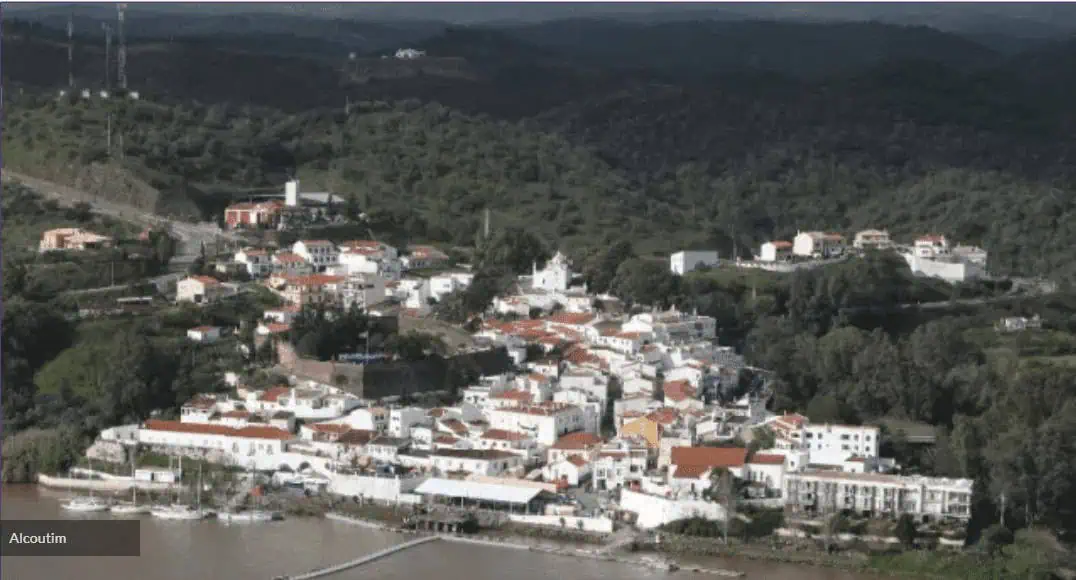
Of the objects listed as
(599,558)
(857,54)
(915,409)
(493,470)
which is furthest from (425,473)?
(857,54)

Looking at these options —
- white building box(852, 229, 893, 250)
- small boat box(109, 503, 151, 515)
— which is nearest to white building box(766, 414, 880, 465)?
small boat box(109, 503, 151, 515)

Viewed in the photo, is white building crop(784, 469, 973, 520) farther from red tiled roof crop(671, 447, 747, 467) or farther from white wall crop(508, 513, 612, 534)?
white wall crop(508, 513, 612, 534)

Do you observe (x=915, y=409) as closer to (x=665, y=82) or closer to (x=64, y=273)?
(x=64, y=273)

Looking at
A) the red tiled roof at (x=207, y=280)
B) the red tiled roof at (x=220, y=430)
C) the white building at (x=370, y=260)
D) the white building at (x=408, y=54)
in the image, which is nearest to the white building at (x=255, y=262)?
the white building at (x=370, y=260)

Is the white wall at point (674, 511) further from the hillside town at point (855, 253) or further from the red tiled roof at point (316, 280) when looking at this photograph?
the hillside town at point (855, 253)

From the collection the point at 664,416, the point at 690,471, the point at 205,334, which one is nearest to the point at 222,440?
the point at 205,334

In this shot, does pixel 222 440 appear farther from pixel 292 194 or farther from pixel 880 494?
pixel 292 194

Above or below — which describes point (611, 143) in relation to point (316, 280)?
above
